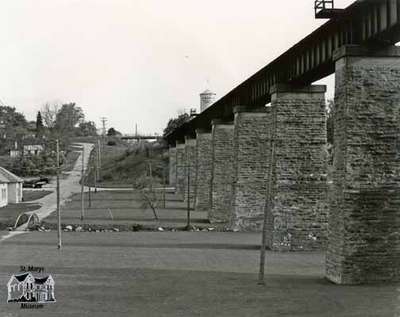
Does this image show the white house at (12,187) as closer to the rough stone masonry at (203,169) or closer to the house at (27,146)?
the rough stone masonry at (203,169)

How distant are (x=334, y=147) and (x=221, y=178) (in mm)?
24835

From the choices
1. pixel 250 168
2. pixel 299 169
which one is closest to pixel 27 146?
pixel 250 168

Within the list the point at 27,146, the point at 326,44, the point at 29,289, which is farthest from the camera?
the point at 27,146

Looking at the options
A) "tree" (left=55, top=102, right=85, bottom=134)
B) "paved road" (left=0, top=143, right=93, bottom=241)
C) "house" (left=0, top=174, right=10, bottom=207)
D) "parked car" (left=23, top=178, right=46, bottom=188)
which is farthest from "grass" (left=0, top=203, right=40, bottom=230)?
"tree" (left=55, top=102, right=85, bottom=134)

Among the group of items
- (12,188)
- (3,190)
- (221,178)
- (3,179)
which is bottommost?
(3,190)

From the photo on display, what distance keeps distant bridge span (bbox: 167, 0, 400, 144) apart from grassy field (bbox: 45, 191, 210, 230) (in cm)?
1039

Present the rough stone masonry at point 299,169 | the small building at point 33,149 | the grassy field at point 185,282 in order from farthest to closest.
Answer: the small building at point 33,149, the rough stone masonry at point 299,169, the grassy field at point 185,282

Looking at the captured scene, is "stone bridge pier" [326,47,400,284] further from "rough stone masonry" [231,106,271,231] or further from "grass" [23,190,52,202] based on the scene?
"grass" [23,190,52,202]

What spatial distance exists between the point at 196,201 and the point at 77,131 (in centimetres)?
13404

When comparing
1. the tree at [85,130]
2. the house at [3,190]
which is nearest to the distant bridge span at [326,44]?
the house at [3,190]

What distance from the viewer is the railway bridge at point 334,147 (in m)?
20.3

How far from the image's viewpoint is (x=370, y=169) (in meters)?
20.3

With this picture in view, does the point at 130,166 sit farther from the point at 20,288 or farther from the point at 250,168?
the point at 20,288

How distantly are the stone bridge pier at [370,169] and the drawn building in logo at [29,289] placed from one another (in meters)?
7.83
